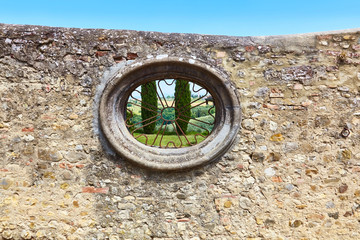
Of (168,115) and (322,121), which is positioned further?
(168,115)

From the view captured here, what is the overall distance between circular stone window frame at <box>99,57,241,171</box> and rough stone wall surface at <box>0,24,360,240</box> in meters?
0.12

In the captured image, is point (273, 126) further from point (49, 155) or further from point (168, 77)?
point (49, 155)

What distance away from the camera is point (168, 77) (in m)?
3.29

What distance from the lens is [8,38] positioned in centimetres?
314

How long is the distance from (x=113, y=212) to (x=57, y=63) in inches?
69.3

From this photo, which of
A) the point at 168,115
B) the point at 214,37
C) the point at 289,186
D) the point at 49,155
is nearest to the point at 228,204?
the point at 289,186

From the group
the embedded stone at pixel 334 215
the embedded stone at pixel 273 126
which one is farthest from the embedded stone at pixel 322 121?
the embedded stone at pixel 334 215

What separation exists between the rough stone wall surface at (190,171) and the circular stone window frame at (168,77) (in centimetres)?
12

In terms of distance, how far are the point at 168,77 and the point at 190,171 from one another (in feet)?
3.61

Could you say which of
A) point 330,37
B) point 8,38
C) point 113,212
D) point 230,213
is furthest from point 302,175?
point 8,38

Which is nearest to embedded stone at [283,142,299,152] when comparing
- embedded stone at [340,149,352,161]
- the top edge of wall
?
embedded stone at [340,149,352,161]

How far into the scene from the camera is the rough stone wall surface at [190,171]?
316cm

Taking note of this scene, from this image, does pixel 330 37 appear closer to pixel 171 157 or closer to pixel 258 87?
pixel 258 87

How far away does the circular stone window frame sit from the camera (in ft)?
10.3
